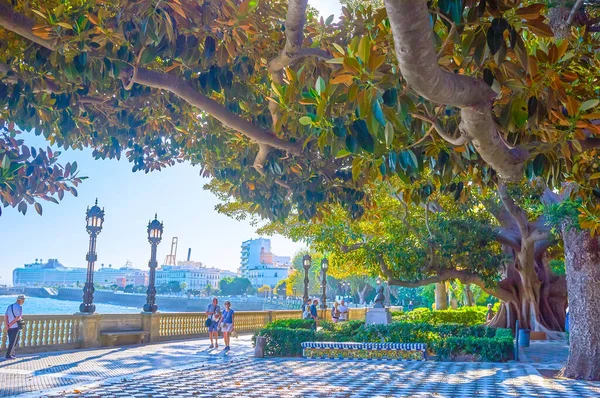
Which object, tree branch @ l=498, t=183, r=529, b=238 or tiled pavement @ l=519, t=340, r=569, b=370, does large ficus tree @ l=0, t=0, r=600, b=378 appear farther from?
tree branch @ l=498, t=183, r=529, b=238

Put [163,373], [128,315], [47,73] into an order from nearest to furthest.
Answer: [47,73], [163,373], [128,315]

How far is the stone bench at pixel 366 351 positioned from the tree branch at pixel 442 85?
11286 millimetres

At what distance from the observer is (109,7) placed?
7.59 meters

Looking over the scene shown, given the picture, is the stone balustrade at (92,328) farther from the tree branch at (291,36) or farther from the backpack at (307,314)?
the tree branch at (291,36)

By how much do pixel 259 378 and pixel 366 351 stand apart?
603 cm

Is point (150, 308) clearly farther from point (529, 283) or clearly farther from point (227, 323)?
point (529, 283)

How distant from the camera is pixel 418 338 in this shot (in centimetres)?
1736

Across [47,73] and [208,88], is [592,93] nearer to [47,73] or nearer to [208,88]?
[208,88]

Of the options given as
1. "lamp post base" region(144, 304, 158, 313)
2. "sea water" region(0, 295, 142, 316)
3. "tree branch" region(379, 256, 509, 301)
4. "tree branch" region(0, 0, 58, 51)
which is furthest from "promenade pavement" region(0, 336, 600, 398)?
"sea water" region(0, 295, 142, 316)

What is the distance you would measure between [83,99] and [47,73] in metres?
0.97

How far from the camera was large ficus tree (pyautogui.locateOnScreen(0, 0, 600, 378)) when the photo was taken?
439cm

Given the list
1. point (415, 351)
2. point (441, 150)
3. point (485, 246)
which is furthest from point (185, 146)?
point (485, 246)

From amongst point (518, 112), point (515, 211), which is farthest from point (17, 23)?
point (515, 211)

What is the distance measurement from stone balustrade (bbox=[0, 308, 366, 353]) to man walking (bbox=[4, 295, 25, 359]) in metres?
0.52
